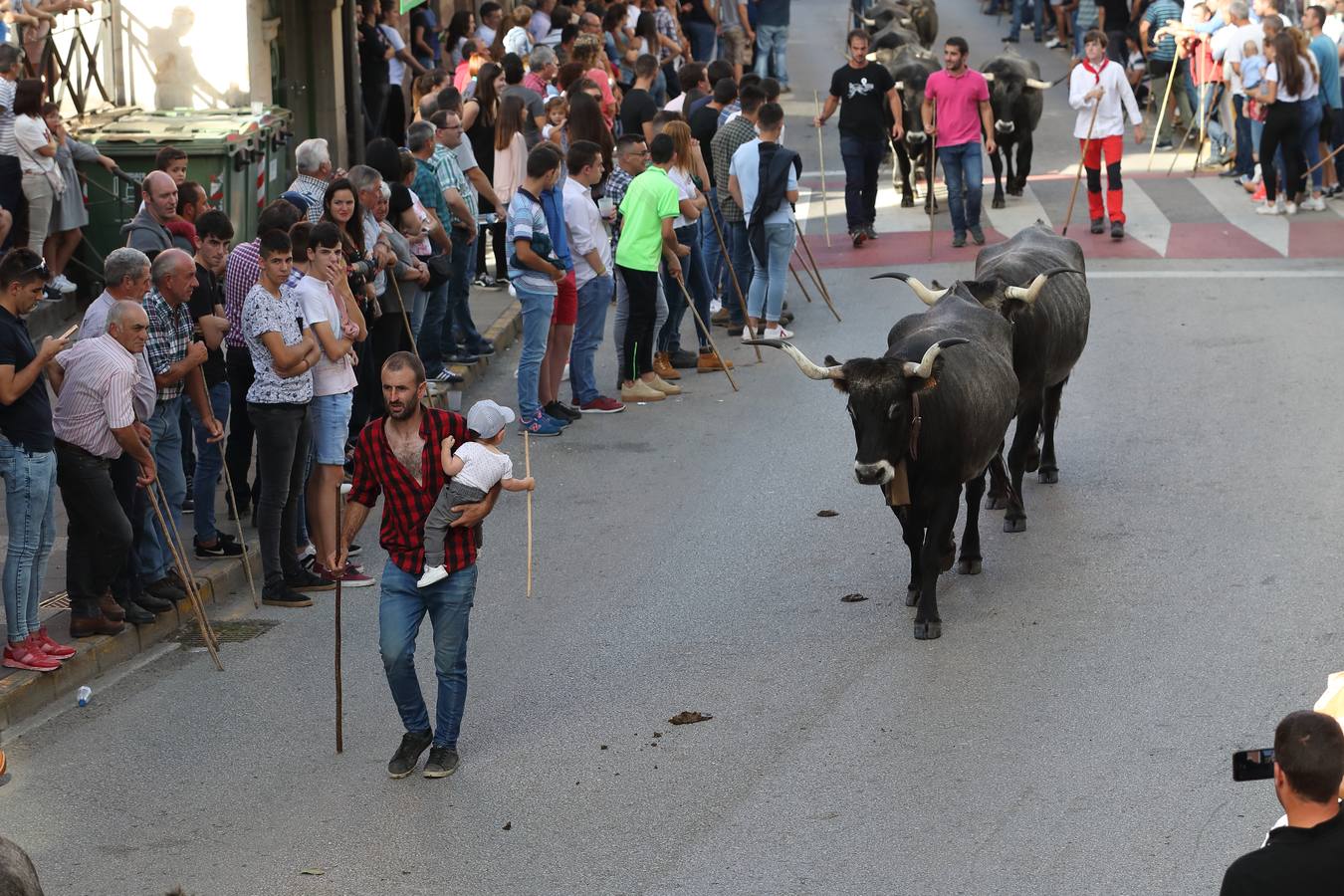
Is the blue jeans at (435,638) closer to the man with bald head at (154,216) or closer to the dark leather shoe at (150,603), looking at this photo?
the dark leather shoe at (150,603)

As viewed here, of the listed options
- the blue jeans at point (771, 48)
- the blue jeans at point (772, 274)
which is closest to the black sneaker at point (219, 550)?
the blue jeans at point (772, 274)

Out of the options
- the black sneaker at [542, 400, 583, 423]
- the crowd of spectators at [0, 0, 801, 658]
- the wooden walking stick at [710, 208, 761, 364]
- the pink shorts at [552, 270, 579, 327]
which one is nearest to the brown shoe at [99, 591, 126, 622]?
the crowd of spectators at [0, 0, 801, 658]

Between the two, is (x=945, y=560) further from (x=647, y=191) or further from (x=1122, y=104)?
(x=1122, y=104)

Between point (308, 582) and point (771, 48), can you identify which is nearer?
point (308, 582)

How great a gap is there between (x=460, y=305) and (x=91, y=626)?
6006 mm

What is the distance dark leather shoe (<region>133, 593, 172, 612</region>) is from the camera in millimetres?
9156

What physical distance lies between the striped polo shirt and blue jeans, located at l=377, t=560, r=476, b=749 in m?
1.81

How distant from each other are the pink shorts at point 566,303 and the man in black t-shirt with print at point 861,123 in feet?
20.7

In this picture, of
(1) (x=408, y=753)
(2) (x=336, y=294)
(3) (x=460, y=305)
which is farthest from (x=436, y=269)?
(1) (x=408, y=753)

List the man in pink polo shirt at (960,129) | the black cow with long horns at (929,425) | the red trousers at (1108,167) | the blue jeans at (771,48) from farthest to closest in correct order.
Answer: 1. the blue jeans at (771,48)
2. the man in pink polo shirt at (960,129)
3. the red trousers at (1108,167)
4. the black cow with long horns at (929,425)

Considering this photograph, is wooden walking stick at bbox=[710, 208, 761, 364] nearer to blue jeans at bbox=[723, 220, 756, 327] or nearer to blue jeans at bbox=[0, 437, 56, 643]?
blue jeans at bbox=[723, 220, 756, 327]

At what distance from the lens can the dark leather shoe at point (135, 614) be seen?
9.01 m

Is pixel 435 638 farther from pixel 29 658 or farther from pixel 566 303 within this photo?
pixel 566 303

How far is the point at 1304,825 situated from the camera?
4.37m
